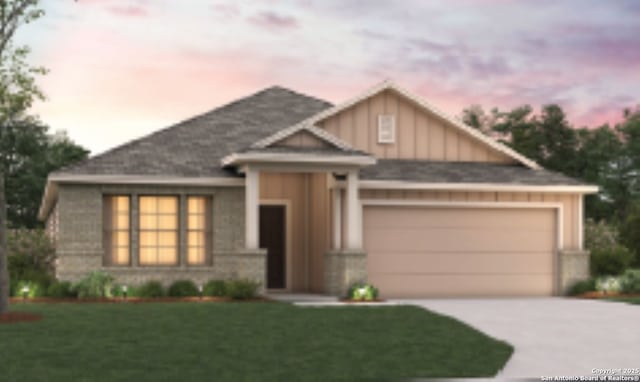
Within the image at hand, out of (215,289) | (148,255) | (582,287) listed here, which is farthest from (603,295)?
(148,255)

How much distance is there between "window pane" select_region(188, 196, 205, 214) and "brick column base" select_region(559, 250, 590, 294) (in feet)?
31.2

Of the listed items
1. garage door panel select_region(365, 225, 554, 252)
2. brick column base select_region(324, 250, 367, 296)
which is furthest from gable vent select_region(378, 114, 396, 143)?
brick column base select_region(324, 250, 367, 296)

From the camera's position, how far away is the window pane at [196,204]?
22297 millimetres

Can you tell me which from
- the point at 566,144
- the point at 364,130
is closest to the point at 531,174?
the point at 364,130

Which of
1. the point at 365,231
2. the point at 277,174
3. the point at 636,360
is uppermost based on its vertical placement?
the point at 277,174

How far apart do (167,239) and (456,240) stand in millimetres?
7394

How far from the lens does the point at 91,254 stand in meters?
21.3

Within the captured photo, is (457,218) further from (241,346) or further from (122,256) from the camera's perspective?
(241,346)

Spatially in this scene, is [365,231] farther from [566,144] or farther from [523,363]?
[566,144]

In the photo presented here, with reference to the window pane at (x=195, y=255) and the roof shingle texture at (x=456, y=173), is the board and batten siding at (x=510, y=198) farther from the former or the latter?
the window pane at (x=195, y=255)

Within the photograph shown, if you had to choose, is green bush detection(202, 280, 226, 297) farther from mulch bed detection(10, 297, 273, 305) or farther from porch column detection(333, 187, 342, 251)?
porch column detection(333, 187, 342, 251)

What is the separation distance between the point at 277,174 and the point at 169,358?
498 inches

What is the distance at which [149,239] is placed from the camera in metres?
22.0

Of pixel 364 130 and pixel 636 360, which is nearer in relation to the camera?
pixel 636 360
